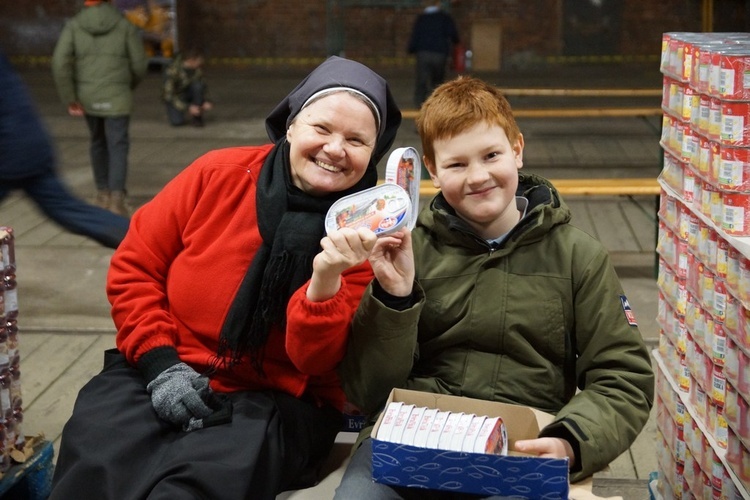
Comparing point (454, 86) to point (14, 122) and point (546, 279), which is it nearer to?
point (546, 279)

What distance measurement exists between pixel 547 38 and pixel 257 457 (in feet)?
59.0

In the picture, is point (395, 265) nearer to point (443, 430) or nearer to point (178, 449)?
point (443, 430)

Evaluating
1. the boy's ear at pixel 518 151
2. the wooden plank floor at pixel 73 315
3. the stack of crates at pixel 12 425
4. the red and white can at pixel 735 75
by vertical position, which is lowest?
the wooden plank floor at pixel 73 315

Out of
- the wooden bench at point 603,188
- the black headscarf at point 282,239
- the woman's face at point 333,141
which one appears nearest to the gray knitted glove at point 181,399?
the black headscarf at point 282,239

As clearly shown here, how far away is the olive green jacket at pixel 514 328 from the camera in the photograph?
98.7 inches

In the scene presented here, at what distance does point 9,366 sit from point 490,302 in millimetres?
1689

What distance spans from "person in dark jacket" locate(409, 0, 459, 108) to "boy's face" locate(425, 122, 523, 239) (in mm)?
11325

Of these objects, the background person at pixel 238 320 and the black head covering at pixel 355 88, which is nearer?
the background person at pixel 238 320

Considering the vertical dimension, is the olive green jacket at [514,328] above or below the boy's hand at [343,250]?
below

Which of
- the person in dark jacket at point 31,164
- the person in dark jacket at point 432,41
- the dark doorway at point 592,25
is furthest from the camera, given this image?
the dark doorway at point 592,25

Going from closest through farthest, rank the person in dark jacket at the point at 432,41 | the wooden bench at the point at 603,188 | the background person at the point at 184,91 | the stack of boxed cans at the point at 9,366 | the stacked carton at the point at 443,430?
the stacked carton at the point at 443,430 < the stack of boxed cans at the point at 9,366 < the wooden bench at the point at 603,188 < the background person at the point at 184,91 < the person in dark jacket at the point at 432,41

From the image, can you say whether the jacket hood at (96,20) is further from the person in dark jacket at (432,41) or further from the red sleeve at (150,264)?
the person in dark jacket at (432,41)

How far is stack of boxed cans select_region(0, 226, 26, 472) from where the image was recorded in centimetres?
330

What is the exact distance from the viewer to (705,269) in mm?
2959
